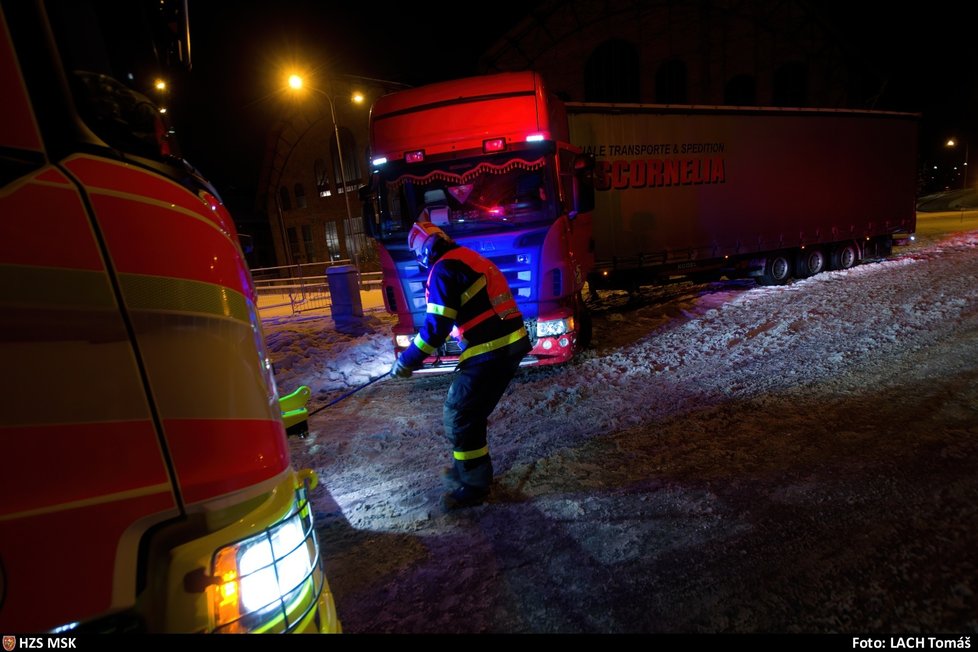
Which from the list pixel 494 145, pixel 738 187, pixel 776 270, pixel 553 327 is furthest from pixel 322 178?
pixel 553 327

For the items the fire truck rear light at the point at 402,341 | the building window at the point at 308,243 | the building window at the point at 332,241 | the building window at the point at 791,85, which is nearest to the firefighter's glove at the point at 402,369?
the fire truck rear light at the point at 402,341

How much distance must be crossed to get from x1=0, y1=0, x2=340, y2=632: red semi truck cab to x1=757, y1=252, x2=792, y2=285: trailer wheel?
1288 cm

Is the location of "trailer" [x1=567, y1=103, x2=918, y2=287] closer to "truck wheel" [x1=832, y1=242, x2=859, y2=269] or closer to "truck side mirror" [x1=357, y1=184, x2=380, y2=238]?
"truck wheel" [x1=832, y1=242, x2=859, y2=269]

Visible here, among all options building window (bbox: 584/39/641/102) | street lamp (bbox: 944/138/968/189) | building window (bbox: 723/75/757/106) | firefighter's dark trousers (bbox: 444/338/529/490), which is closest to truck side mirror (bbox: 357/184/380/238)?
firefighter's dark trousers (bbox: 444/338/529/490)

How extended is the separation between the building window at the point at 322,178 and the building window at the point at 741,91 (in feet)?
71.5

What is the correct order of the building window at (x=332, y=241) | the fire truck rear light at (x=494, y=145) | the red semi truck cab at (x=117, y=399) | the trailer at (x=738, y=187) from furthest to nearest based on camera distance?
the building window at (x=332, y=241) → the trailer at (x=738, y=187) → the fire truck rear light at (x=494, y=145) → the red semi truck cab at (x=117, y=399)

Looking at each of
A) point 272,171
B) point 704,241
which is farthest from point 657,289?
point 272,171

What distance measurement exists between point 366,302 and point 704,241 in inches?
357

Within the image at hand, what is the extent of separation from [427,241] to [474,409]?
1.29 meters

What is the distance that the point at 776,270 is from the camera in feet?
39.9

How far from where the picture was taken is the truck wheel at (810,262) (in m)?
12.4

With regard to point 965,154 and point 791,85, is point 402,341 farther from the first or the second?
point 965,154

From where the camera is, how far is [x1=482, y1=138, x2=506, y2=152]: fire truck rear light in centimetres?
622

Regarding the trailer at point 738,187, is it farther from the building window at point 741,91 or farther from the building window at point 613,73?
the building window at point 613,73
